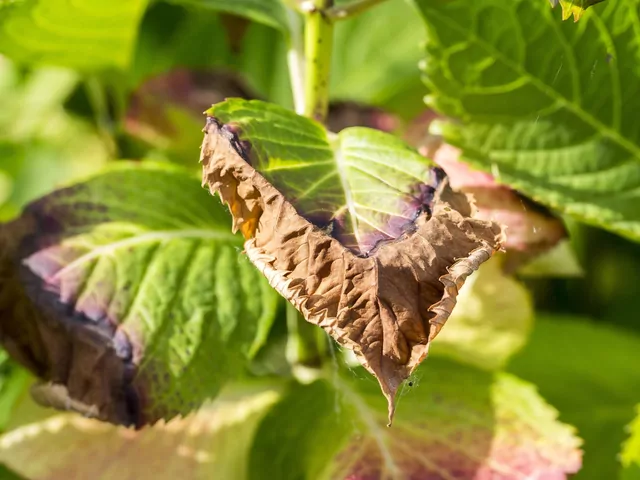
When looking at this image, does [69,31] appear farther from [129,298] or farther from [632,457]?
[632,457]

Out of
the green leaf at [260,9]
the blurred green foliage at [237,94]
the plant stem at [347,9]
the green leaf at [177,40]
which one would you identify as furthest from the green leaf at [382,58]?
the plant stem at [347,9]

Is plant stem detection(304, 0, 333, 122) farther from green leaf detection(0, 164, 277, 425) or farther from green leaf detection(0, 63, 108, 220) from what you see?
green leaf detection(0, 63, 108, 220)

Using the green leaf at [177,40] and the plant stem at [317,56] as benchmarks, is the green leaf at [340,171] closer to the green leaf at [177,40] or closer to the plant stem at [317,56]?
the plant stem at [317,56]

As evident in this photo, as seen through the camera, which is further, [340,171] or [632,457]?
[632,457]

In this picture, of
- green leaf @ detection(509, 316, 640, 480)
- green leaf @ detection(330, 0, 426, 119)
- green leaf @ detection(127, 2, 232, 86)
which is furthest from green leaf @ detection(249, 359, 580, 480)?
green leaf @ detection(127, 2, 232, 86)

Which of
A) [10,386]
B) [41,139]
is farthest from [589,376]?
[41,139]
